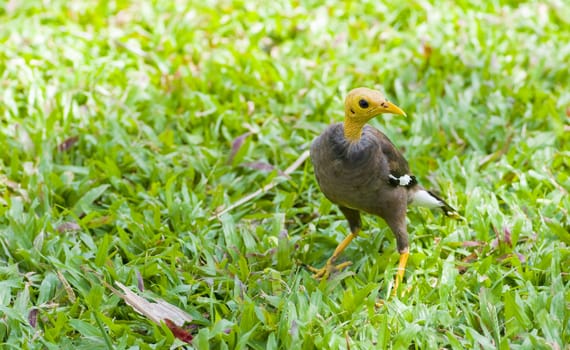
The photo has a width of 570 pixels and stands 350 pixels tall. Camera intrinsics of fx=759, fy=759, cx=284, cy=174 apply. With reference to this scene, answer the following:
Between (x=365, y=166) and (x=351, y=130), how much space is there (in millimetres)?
184

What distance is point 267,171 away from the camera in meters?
4.75

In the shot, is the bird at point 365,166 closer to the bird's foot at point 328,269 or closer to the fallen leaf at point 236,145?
the bird's foot at point 328,269

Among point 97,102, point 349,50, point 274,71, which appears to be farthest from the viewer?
point 349,50

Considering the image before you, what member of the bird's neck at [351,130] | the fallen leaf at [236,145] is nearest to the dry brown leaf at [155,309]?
the bird's neck at [351,130]

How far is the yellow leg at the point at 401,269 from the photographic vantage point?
3.67 m

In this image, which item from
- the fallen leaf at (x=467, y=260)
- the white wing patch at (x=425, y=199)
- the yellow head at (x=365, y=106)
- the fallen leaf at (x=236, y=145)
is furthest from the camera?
the fallen leaf at (x=236, y=145)

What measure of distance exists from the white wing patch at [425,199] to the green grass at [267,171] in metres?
0.17

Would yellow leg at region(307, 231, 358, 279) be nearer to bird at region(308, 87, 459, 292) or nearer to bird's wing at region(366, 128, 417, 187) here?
bird at region(308, 87, 459, 292)

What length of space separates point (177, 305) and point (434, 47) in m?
3.50

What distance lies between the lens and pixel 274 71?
582cm

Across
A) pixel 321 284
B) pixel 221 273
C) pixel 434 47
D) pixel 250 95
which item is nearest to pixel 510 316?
pixel 321 284

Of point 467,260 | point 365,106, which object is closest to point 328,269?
point 467,260

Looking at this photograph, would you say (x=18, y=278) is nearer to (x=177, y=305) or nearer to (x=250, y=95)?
(x=177, y=305)

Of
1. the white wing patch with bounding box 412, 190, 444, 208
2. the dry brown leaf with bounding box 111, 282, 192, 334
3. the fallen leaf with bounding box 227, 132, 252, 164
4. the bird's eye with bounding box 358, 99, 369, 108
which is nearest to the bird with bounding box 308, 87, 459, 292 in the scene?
the bird's eye with bounding box 358, 99, 369, 108
